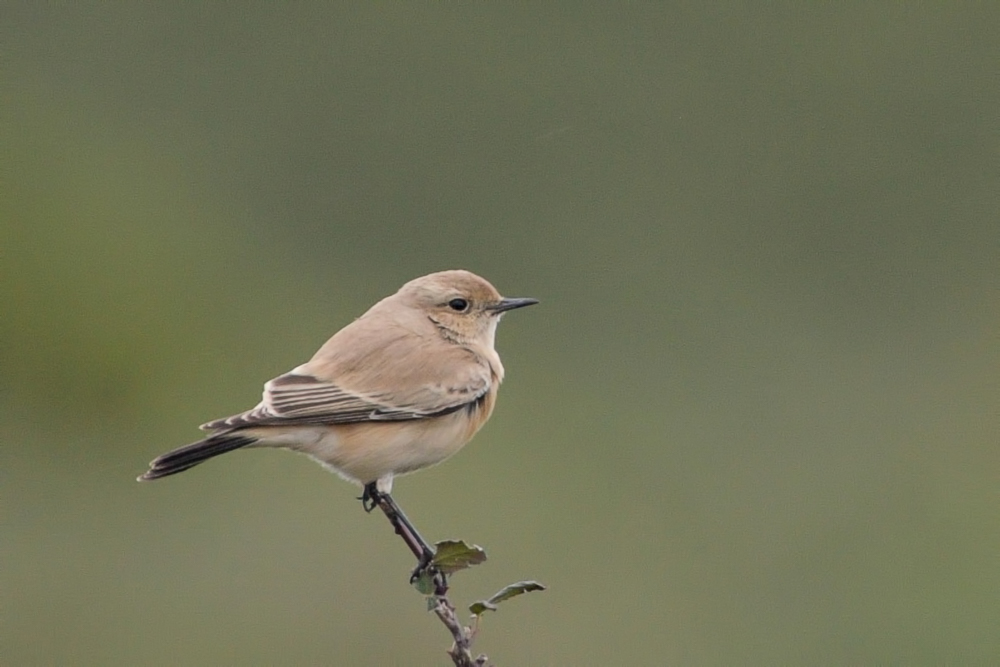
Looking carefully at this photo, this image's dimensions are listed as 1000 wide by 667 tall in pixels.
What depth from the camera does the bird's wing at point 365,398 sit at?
5500 mm

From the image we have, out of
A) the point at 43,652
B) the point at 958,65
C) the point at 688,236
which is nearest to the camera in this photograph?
the point at 43,652

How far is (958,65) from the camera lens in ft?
50.9

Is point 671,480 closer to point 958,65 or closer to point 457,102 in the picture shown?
point 457,102

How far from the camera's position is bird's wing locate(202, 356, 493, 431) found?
5.50 metres

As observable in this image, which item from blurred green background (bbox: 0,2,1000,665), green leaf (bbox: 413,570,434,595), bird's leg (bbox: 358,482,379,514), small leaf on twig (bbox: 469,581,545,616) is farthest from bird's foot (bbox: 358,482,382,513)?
blurred green background (bbox: 0,2,1000,665)

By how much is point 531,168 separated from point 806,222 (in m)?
2.16

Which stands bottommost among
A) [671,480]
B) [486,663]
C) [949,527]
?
[486,663]

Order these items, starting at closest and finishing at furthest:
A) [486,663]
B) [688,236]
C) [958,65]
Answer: [486,663] → [688,236] → [958,65]

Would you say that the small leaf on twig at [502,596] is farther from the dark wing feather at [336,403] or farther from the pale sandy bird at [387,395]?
the dark wing feather at [336,403]

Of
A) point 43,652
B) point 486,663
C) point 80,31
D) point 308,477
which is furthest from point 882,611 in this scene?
point 80,31

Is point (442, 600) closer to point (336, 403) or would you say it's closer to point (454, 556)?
point (454, 556)

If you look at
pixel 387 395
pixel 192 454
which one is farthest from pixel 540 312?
pixel 192 454

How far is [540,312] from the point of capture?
1399 centimetres

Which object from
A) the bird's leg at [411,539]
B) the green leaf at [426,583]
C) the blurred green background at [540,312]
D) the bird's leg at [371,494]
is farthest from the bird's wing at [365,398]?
the blurred green background at [540,312]
